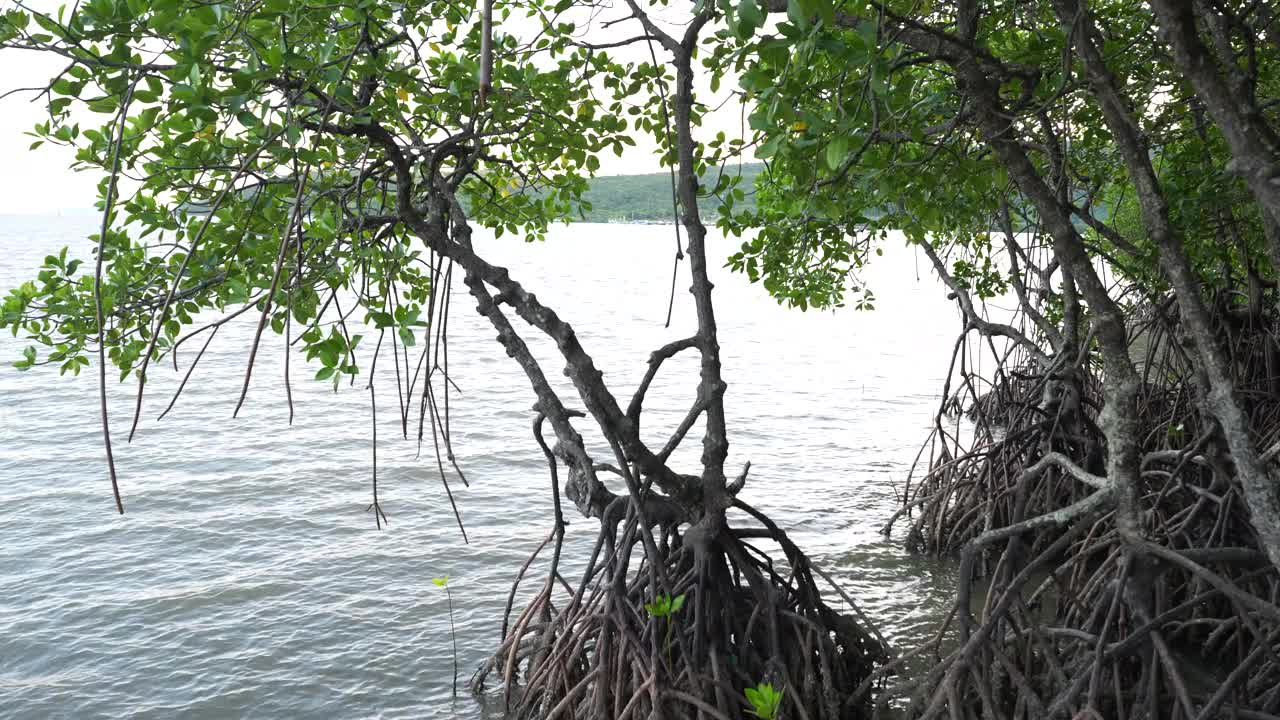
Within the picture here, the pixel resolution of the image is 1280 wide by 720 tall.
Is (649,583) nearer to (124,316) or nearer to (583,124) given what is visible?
(583,124)

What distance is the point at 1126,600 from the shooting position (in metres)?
4.20

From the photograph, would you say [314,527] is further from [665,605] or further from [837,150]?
[837,150]

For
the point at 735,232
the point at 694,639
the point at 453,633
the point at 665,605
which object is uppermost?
the point at 735,232

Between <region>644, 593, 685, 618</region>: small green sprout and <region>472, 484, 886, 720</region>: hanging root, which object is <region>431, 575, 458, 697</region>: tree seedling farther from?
<region>644, 593, 685, 618</region>: small green sprout

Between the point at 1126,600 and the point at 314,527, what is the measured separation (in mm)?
7001

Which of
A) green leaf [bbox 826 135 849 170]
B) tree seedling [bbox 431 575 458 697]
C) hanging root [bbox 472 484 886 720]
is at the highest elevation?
green leaf [bbox 826 135 849 170]

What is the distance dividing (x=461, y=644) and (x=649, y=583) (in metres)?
2.31

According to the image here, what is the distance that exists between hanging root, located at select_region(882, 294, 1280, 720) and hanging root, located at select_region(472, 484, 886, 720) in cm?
46

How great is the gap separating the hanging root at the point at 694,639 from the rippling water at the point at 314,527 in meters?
1.22

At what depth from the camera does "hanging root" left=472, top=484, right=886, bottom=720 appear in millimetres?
4609

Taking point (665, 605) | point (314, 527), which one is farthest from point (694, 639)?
point (314, 527)

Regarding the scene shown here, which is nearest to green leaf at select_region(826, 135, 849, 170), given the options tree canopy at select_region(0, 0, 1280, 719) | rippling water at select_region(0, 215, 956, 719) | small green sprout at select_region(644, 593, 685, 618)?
tree canopy at select_region(0, 0, 1280, 719)

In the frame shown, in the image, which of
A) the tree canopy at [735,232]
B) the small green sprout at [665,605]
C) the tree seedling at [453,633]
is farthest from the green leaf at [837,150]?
the tree seedling at [453,633]

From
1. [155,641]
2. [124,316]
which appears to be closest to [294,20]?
[124,316]
